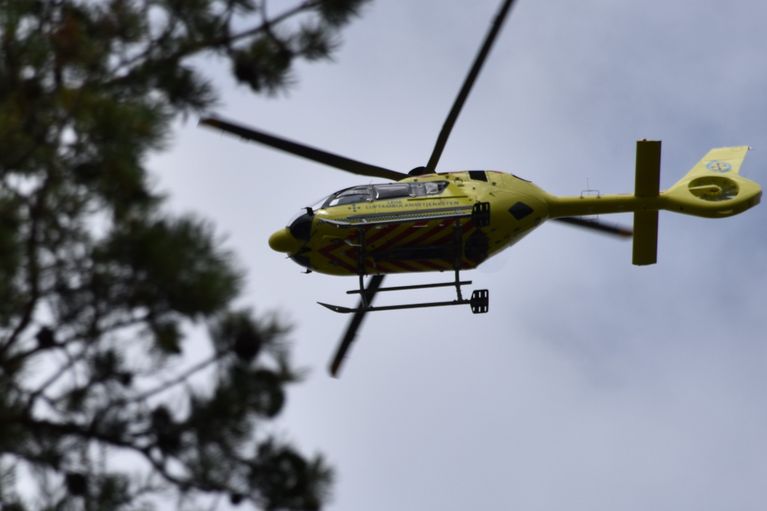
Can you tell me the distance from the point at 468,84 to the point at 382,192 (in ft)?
6.56

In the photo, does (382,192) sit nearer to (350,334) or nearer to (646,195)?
(350,334)

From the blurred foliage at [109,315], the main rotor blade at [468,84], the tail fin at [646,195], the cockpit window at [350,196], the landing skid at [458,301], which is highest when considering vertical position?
the main rotor blade at [468,84]

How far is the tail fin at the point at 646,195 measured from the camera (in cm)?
1603

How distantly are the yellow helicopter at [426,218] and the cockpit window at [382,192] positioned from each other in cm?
1

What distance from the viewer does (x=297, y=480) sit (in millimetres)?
5980

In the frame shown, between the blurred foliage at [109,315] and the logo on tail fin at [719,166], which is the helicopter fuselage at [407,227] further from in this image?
the blurred foliage at [109,315]

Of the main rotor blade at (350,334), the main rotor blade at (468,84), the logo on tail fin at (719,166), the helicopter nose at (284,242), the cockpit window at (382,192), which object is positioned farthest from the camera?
the logo on tail fin at (719,166)

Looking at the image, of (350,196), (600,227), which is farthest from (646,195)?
(350,196)

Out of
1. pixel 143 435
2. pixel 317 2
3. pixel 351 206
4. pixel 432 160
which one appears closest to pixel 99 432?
pixel 143 435

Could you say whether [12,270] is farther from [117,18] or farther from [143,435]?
[117,18]

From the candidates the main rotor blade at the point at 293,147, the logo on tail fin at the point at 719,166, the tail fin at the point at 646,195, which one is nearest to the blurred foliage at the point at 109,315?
the main rotor blade at the point at 293,147

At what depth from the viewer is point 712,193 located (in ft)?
56.2

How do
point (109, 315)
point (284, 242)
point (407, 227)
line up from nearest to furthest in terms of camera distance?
1. point (109, 315)
2. point (407, 227)
3. point (284, 242)

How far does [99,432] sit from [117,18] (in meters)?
2.64
